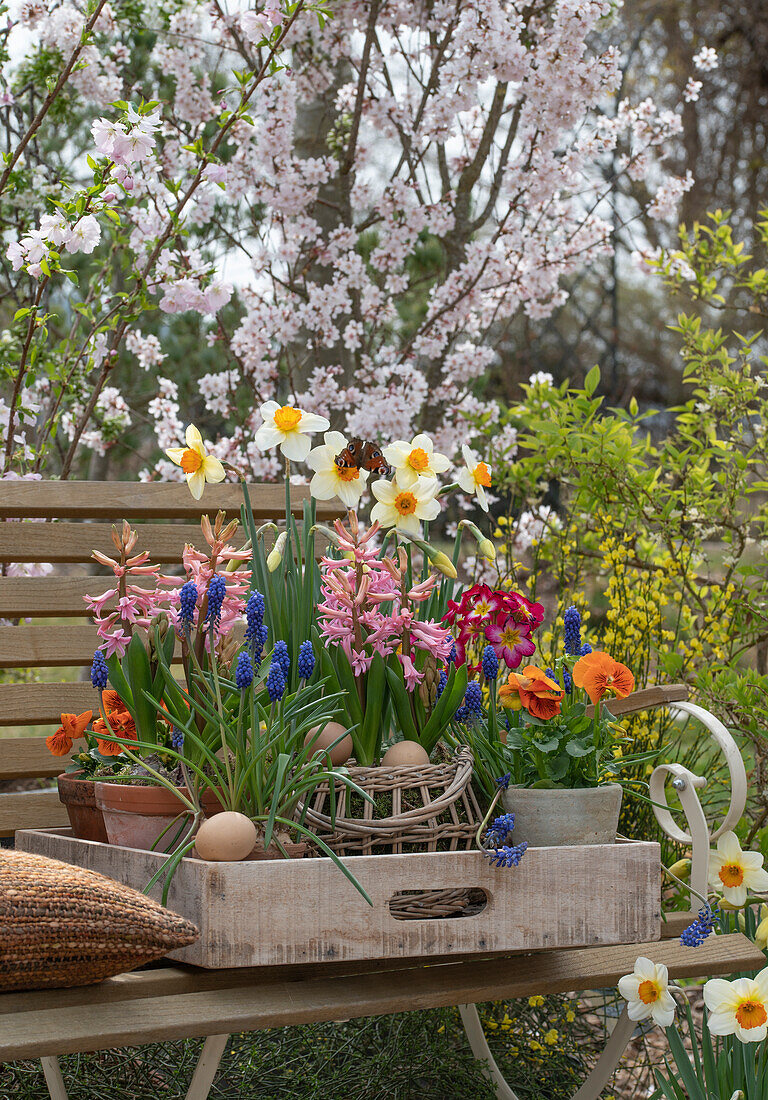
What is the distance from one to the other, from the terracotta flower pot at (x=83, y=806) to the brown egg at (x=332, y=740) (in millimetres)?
315

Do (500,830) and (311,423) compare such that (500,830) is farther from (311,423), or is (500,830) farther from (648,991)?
(311,423)

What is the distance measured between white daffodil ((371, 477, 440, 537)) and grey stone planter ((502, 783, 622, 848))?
377 mm

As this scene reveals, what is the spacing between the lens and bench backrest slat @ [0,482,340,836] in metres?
1.97

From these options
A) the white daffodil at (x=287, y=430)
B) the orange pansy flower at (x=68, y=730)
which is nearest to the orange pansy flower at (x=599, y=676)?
the white daffodil at (x=287, y=430)

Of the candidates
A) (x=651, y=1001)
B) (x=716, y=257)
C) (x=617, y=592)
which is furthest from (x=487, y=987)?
(x=716, y=257)

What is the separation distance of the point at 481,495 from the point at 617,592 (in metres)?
1.15

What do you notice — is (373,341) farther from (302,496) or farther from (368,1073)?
(368,1073)

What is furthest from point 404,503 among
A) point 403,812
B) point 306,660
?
point 403,812

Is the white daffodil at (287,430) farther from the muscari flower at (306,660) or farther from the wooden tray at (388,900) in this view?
the wooden tray at (388,900)

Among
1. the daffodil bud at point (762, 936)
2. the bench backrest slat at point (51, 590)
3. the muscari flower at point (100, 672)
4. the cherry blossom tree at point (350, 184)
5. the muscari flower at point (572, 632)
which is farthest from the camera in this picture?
the cherry blossom tree at point (350, 184)

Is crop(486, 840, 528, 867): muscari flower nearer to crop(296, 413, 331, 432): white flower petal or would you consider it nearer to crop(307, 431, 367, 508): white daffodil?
crop(307, 431, 367, 508): white daffodil

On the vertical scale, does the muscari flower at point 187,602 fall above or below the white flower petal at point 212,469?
below

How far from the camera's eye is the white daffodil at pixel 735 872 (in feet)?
4.95

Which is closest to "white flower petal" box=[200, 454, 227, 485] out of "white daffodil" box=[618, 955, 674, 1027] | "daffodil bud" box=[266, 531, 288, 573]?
"daffodil bud" box=[266, 531, 288, 573]
